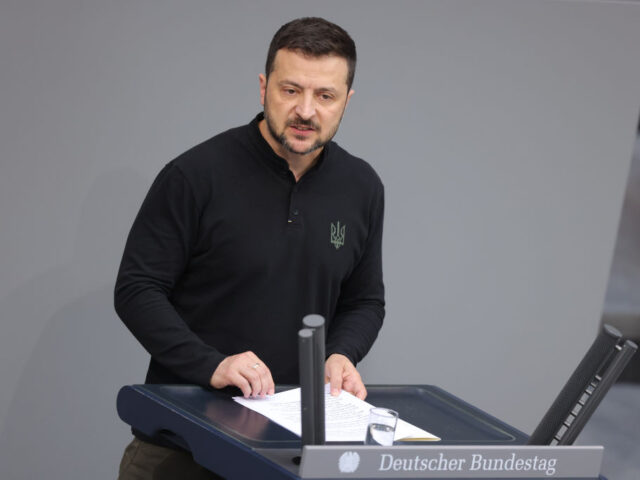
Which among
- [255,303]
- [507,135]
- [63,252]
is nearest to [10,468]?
[63,252]

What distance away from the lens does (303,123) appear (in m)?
2.02

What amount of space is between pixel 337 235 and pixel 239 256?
0.27m

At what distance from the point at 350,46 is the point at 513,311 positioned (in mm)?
1660

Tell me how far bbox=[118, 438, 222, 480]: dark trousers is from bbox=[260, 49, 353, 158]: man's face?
2.35 feet

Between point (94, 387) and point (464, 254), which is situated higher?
point (464, 254)

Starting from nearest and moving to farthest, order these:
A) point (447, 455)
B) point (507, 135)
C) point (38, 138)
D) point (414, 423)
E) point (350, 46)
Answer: point (447, 455) → point (414, 423) → point (350, 46) → point (38, 138) → point (507, 135)

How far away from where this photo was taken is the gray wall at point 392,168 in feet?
9.71

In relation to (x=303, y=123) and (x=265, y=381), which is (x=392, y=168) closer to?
(x=303, y=123)

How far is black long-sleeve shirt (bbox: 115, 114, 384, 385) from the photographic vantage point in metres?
2.00

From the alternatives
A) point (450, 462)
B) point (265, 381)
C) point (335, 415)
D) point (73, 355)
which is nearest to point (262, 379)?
point (265, 381)

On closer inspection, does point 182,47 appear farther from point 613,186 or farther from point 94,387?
point 613,186

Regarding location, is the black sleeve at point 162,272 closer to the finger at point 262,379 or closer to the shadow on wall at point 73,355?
the finger at point 262,379

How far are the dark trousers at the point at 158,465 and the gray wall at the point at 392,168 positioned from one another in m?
1.11

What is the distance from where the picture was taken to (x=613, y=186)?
3428 mm
